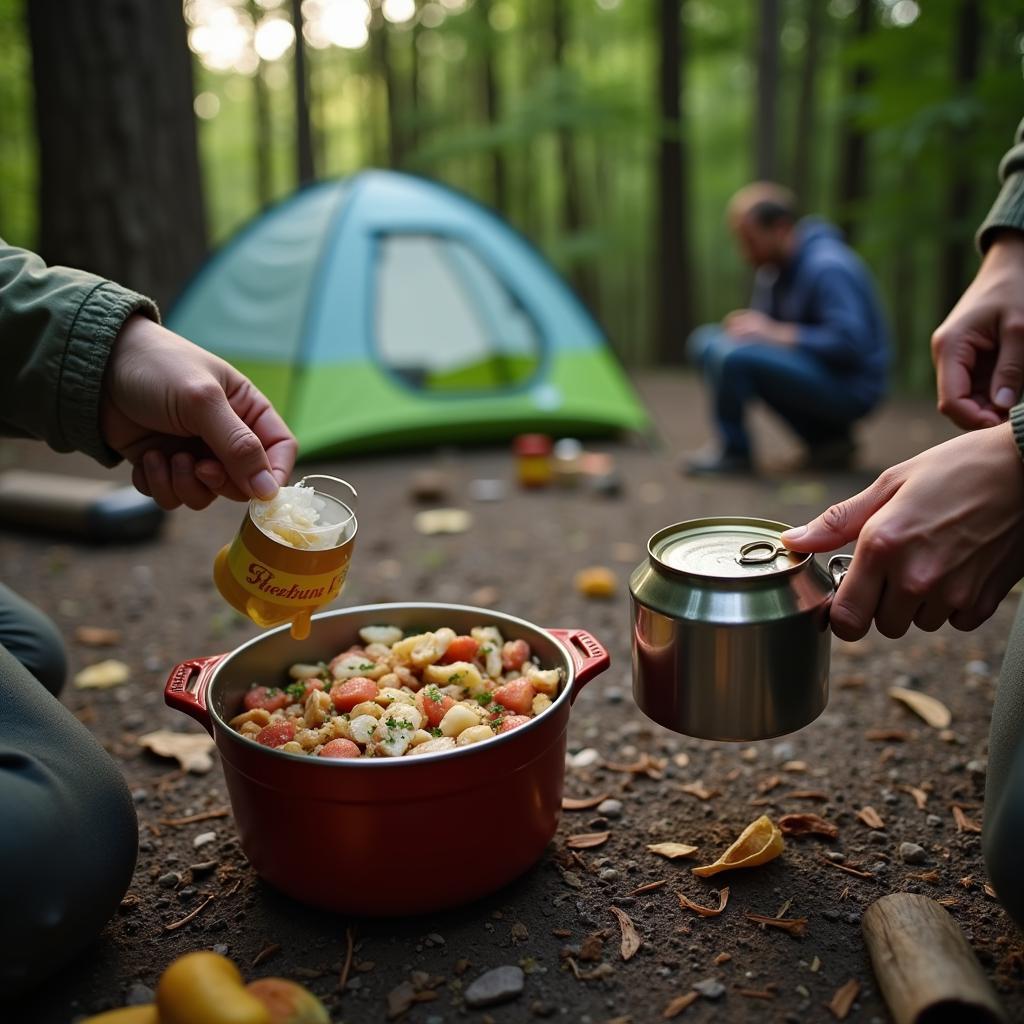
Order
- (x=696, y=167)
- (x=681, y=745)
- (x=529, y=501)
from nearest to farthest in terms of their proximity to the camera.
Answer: (x=681, y=745) → (x=529, y=501) → (x=696, y=167)

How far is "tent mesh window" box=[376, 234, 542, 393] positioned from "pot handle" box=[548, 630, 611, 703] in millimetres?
4358

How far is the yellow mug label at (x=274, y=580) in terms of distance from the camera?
1.61 meters

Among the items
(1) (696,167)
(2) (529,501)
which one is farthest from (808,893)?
(1) (696,167)

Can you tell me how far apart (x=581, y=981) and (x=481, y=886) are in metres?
0.22

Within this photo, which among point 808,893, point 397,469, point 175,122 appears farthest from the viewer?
point 175,122

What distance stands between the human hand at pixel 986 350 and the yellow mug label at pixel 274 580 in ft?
4.15

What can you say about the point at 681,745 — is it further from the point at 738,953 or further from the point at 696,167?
the point at 696,167

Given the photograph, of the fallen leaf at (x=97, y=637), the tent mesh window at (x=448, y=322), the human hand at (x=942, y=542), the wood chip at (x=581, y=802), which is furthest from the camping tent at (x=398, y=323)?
the human hand at (x=942, y=542)

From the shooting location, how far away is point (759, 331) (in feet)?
16.7

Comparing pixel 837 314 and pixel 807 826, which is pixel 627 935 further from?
pixel 837 314

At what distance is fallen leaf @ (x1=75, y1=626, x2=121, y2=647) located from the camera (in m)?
2.98

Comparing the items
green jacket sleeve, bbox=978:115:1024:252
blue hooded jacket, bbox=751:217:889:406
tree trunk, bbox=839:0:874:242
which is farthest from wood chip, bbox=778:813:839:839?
tree trunk, bbox=839:0:874:242

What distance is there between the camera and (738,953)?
5.09 feet

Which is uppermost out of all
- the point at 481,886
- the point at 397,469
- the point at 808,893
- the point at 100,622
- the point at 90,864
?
the point at 90,864
